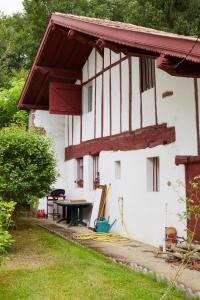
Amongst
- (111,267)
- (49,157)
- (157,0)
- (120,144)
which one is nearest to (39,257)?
(111,267)

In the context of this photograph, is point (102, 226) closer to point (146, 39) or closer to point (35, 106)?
point (146, 39)

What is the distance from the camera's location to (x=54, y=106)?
49.6ft

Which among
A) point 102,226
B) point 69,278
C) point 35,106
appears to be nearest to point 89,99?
point 35,106

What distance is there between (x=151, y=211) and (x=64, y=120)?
842 centimetres

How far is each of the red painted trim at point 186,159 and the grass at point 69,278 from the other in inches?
96.1

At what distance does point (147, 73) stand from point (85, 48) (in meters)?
4.49

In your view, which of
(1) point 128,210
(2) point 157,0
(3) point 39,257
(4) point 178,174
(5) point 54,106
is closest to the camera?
(3) point 39,257

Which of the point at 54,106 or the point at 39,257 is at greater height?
the point at 54,106

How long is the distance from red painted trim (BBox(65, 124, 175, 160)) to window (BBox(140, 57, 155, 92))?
1.06 m

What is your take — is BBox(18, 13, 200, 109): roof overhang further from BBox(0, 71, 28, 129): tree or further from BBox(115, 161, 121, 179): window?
BBox(0, 71, 28, 129): tree

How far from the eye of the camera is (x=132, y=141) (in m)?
11.2

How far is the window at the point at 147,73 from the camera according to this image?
34.2ft

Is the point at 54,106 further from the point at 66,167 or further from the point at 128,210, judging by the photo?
the point at 128,210

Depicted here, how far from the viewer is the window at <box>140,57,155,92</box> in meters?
10.4
